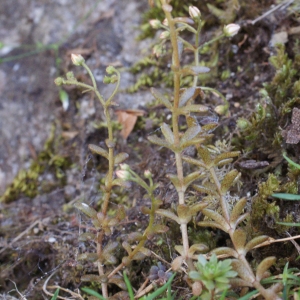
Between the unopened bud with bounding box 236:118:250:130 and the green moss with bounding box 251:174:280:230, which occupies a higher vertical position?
the unopened bud with bounding box 236:118:250:130

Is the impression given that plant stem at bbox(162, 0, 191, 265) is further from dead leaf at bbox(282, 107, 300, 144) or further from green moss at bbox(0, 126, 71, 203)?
green moss at bbox(0, 126, 71, 203)

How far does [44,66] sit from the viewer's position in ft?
11.6

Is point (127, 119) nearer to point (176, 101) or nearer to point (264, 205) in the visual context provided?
point (176, 101)

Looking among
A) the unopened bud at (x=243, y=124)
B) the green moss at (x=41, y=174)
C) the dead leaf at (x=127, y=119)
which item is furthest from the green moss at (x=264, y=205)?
the green moss at (x=41, y=174)

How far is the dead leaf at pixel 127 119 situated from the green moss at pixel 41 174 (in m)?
0.52

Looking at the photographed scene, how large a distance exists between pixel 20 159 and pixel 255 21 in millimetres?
2107

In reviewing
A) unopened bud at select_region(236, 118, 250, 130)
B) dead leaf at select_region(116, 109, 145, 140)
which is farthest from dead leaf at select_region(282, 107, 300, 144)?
dead leaf at select_region(116, 109, 145, 140)

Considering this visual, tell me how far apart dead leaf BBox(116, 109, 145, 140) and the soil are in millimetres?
51

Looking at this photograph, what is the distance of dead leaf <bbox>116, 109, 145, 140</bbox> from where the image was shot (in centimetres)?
275

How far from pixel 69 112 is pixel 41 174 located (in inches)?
21.7

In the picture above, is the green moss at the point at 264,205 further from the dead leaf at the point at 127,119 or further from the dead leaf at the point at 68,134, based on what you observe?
the dead leaf at the point at 68,134

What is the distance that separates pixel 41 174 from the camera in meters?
3.01

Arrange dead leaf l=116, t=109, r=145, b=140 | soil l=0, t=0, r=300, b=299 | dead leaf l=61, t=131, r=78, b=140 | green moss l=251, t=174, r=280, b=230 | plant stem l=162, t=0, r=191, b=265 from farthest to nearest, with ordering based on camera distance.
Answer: dead leaf l=61, t=131, r=78, b=140, dead leaf l=116, t=109, r=145, b=140, soil l=0, t=0, r=300, b=299, green moss l=251, t=174, r=280, b=230, plant stem l=162, t=0, r=191, b=265

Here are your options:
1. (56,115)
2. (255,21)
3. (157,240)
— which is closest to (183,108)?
(157,240)
